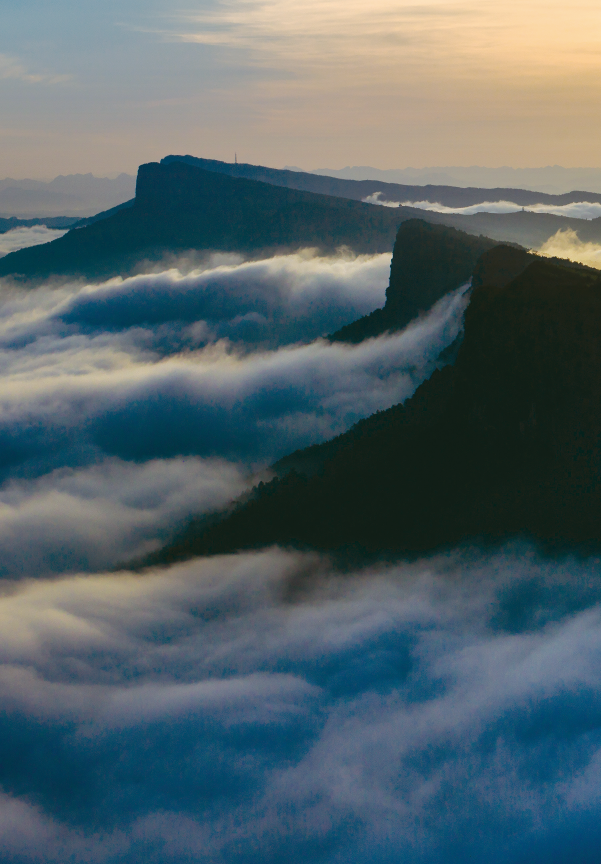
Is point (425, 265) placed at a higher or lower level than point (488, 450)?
higher

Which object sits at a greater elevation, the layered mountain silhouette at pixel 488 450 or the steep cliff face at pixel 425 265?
the steep cliff face at pixel 425 265

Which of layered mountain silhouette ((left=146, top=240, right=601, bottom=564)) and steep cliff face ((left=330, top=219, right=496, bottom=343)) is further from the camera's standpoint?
steep cliff face ((left=330, top=219, right=496, bottom=343))

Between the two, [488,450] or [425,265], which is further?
[425,265]

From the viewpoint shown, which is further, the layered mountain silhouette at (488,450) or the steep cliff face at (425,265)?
the steep cliff face at (425,265)

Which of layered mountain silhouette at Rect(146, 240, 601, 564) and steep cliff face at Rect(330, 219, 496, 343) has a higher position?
steep cliff face at Rect(330, 219, 496, 343)
